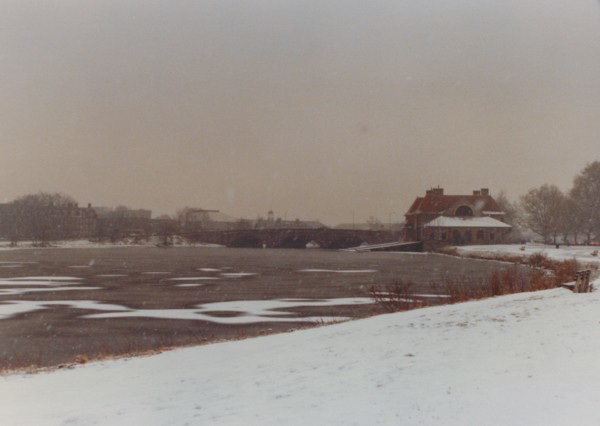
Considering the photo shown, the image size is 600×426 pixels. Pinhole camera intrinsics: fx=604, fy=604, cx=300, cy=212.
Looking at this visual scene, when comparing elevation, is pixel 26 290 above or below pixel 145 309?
above

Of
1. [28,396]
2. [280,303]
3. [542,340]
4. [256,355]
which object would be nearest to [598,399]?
[542,340]

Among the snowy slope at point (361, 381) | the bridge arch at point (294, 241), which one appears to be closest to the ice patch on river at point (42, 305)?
the snowy slope at point (361, 381)

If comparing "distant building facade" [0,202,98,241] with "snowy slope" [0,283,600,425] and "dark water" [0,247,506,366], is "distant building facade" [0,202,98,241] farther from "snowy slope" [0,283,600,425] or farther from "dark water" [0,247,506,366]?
"snowy slope" [0,283,600,425]

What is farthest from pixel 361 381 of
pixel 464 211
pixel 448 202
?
pixel 448 202

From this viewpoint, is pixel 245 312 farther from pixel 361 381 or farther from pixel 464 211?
pixel 464 211

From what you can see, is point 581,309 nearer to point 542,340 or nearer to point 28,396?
point 542,340

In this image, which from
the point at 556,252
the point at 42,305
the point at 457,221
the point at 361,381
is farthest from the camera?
the point at 457,221

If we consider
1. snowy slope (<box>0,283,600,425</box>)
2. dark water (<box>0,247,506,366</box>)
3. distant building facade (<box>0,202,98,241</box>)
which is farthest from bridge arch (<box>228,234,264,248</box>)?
snowy slope (<box>0,283,600,425</box>)

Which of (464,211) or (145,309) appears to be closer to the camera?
(145,309)
